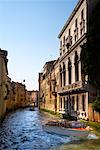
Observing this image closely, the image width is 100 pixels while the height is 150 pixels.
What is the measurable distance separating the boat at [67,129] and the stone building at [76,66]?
6054 millimetres

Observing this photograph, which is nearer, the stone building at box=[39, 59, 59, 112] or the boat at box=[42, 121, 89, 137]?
the boat at box=[42, 121, 89, 137]

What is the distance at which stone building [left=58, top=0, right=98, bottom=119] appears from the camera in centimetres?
3569

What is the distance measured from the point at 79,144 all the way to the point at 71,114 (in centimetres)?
1833

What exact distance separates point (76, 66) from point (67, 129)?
14492 mm

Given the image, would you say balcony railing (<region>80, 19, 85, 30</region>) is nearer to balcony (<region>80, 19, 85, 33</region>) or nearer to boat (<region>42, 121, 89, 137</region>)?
balcony (<region>80, 19, 85, 33</region>)

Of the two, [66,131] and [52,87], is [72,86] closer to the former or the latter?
[66,131]

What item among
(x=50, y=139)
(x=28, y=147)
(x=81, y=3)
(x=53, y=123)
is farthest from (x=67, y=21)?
(x=28, y=147)

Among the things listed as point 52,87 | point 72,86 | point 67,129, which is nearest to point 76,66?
point 72,86

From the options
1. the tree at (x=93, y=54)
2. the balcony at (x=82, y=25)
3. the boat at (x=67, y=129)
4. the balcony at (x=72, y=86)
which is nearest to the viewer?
the boat at (x=67, y=129)

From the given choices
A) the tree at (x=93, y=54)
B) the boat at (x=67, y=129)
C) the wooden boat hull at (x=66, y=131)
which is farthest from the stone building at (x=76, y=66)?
the wooden boat hull at (x=66, y=131)

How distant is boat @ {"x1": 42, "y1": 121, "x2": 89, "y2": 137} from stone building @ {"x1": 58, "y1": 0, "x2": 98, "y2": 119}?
6.05m

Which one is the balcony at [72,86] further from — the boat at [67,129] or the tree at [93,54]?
the boat at [67,129]

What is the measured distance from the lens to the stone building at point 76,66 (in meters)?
35.7

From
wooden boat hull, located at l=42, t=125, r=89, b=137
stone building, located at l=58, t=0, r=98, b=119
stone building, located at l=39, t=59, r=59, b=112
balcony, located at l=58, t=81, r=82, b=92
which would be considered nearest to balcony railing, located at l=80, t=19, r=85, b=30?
stone building, located at l=58, t=0, r=98, b=119
